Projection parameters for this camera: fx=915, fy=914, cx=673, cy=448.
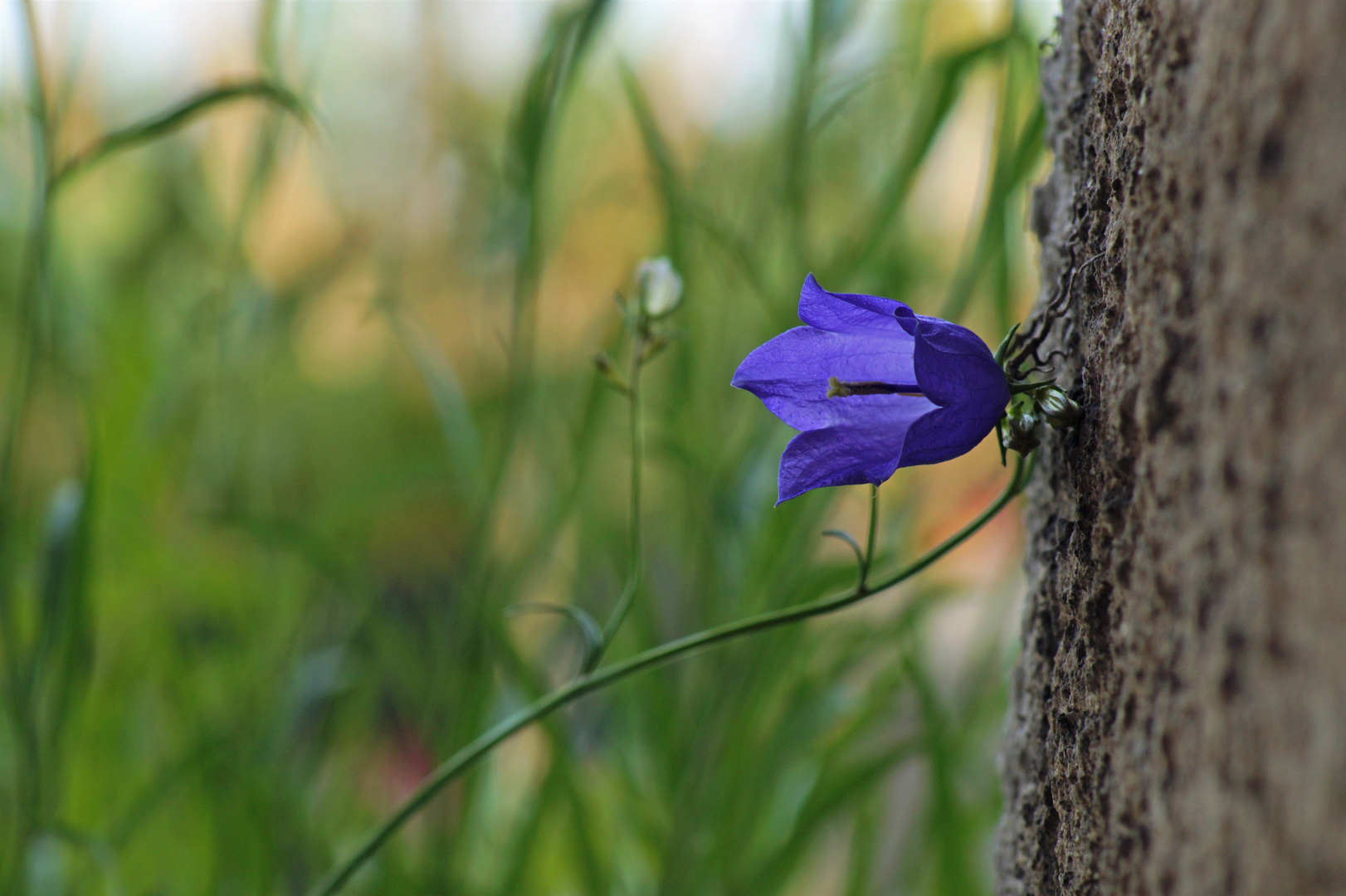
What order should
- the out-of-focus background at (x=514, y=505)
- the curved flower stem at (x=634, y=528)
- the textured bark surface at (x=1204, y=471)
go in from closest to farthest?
1. the textured bark surface at (x=1204, y=471)
2. the curved flower stem at (x=634, y=528)
3. the out-of-focus background at (x=514, y=505)

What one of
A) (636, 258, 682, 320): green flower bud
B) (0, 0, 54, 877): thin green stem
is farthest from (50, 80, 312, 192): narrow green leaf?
(636, 258, 682, 320): green flower bud

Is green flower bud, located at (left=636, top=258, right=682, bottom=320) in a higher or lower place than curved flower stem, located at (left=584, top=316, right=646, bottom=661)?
higher

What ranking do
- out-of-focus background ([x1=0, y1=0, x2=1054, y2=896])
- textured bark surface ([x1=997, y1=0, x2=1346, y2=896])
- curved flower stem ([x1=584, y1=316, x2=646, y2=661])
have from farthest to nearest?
1. out-of-focus background ([x1=0, y1=0, x2=1054, y2=896])
2. curved flower stem ([x1=584, y1=316, x2=646, y2=661])
3. textured bark surface ([x1=997, y1=0, x2=1346, y2=896])

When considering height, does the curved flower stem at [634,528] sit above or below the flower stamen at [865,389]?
below

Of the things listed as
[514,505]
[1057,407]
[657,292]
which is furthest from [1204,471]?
[514,505]

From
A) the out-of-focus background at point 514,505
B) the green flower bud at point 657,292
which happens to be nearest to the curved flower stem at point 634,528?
the green flower bud at point 657,292

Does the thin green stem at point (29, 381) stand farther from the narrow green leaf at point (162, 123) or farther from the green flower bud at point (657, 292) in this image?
the green flower bud at point (657, 292)

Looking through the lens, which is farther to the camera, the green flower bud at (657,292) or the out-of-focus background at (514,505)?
the out-of-focus background at (514,505)

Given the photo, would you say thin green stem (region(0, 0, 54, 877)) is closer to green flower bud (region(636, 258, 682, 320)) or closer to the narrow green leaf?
the narrow green leaf
